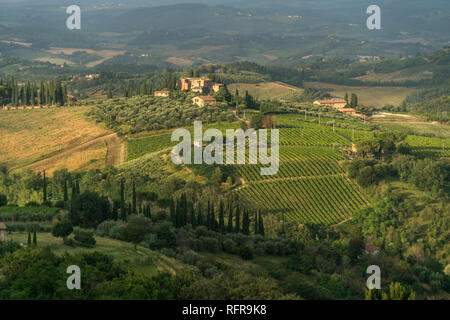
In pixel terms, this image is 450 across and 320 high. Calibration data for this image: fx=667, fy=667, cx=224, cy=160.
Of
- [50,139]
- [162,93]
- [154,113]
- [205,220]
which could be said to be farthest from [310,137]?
[205,220]

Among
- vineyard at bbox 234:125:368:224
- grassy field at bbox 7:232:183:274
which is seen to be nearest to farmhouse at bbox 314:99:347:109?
vineyard at bbox 234:125:368:224

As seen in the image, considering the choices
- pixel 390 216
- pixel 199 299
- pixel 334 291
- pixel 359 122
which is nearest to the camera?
pixel 199 299

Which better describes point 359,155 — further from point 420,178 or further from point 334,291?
point 334,291

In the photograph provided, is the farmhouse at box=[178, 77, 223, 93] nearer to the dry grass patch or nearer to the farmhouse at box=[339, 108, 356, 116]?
the dry grass patch

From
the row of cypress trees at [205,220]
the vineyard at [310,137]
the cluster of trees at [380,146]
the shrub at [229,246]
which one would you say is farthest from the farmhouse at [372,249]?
the vineyard at [310,137]

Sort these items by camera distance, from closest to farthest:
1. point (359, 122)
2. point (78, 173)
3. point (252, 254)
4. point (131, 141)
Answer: point (252, 254) < point (78, 173) < point (131, 141) < point (359, 122)

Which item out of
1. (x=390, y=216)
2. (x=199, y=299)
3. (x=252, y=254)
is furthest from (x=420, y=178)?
(x=199, y=299)

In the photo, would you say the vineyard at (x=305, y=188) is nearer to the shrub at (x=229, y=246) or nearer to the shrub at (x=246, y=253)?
the shrub at (x=229, y=246)
